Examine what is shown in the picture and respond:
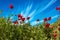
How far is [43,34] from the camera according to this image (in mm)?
6773

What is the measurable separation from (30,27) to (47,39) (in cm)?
59

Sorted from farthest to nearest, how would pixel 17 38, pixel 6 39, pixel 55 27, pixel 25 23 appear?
pixel 55 27 → pixel 25 23 → pixel 17 38 → pixel 6 39

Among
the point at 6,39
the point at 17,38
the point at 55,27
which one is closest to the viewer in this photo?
the point at 6,39

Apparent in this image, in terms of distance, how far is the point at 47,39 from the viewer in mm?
6828

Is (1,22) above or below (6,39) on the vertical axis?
above

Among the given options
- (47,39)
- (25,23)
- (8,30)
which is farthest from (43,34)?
(8,30)

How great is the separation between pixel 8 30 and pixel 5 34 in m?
0.15

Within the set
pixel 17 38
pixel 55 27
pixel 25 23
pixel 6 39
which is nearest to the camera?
pixel 6 39

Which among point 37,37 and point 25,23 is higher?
point 25,23

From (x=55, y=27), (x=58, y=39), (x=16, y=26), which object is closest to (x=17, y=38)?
(x=16, y=26)

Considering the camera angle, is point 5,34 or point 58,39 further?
point 58,39

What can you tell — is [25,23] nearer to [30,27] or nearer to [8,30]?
[30,27]

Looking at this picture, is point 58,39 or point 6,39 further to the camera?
point 58,39

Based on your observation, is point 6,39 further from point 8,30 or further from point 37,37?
point 37,37
